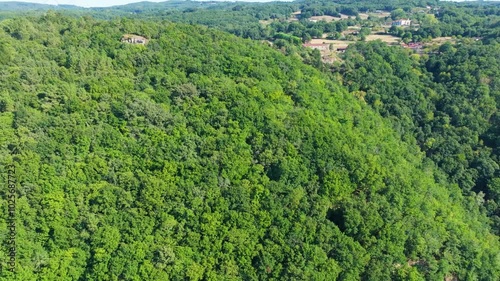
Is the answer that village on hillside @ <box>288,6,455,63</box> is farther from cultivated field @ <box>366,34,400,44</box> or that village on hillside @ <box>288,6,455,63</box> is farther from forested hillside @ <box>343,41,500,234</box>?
forested hillside @ <box>343,41,500,234</box>

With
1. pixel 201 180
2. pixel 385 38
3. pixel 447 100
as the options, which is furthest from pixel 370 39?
pixel 201 180

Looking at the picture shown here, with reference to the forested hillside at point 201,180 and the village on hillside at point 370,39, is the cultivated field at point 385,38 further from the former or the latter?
the forested hillside at point 201,180

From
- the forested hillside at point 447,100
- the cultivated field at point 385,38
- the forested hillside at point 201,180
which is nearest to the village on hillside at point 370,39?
the cultivated field at point 385,38

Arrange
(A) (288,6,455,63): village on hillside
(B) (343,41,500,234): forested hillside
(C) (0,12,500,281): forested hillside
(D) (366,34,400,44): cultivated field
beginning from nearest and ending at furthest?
(C) (0,12,500,281): forested hillside → (B) (343,41,500,234): forested hillside → (A) (288,6,455,63): village on hillside → (D) (366,34,400,44): cultivated field

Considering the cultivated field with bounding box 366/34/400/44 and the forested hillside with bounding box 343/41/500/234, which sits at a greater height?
the cultivated field with bounding box 366/34/400/44

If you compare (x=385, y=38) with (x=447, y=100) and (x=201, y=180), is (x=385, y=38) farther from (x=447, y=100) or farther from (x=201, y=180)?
(x=201, y=180)

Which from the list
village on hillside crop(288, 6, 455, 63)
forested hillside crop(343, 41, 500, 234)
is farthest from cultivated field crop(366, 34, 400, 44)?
forested hillside crop(343, 41, 500, 234)

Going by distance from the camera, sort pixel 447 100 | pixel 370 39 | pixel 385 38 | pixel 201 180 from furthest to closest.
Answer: pixel 385 38, pixel 370 39, pixel 447 100, pixel 201 180

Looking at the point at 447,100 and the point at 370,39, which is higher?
the point at 370,39
